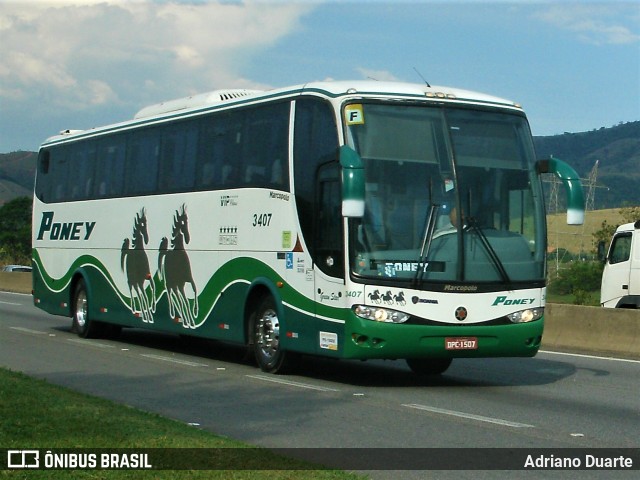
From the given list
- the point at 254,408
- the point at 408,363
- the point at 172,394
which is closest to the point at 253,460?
the point at 254,408

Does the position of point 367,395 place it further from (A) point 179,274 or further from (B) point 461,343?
(A) point 179,274

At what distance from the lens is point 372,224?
13.7m

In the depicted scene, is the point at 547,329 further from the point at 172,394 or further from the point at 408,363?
the point at 172,394

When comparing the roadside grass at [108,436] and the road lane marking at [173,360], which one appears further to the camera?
the road lane marking at [173,360]

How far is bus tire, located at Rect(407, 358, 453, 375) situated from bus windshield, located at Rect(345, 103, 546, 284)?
225 cm

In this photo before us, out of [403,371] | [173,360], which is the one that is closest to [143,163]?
[173,360]

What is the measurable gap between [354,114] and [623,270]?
36.5ft

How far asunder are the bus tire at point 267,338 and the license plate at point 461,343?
2426mm

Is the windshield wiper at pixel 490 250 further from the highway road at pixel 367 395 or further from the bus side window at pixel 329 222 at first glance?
the bus side window at pixel 329 222

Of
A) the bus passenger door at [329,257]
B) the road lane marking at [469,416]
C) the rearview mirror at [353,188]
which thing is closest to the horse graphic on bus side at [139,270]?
the bus passenger door at [329,257]

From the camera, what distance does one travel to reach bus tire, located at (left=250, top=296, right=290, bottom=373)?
50.7ft

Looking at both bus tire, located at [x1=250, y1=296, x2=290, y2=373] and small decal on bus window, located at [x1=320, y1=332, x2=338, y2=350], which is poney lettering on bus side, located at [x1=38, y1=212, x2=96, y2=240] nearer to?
bus tire, located at [x1=250, y1=296, x2=290, y2=373]

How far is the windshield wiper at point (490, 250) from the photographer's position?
13930 mm

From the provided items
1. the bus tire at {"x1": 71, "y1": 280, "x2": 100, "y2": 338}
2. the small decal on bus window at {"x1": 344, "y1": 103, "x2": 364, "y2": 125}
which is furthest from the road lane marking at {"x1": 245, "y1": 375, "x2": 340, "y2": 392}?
the bus tire at {"x1": 71, "y1": 280, "x2": 100, "y2": 338}
